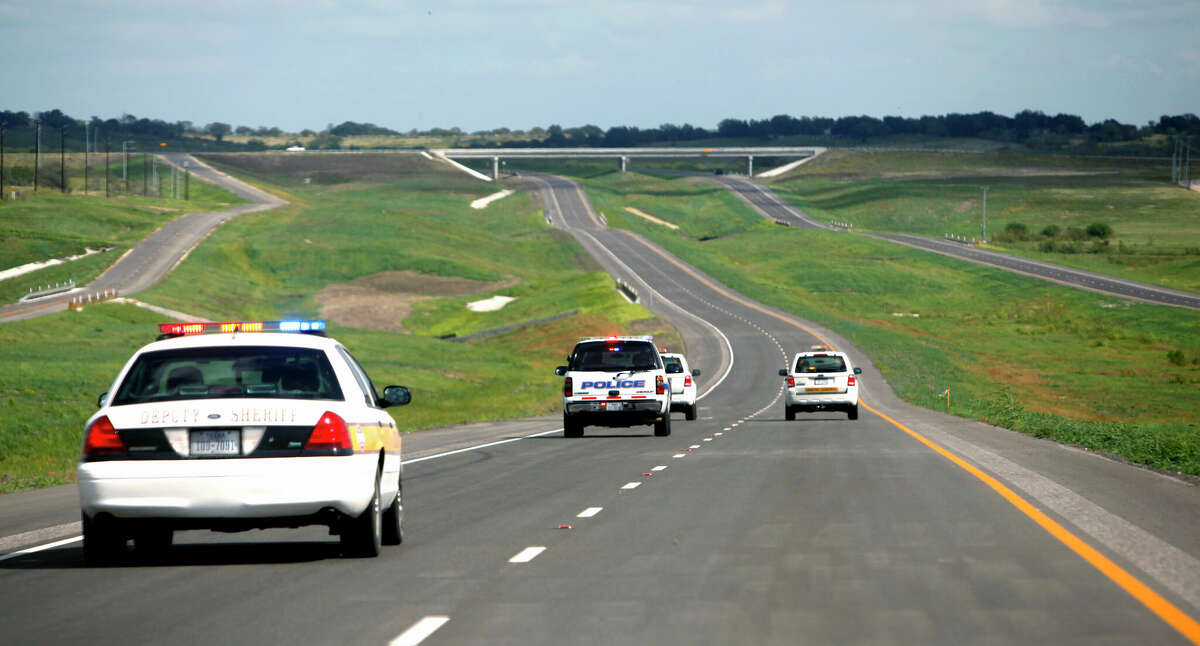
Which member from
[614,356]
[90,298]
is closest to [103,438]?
[614,356]

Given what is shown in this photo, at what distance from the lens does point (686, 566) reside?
11.4 metres

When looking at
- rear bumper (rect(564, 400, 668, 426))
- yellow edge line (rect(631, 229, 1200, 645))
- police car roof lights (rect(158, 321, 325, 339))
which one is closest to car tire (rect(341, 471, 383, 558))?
police car roof lights (rect(158, 321, 325, 339))

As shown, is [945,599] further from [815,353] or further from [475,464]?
[815,353]

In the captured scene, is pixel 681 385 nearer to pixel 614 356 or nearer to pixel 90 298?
pixel 614 356

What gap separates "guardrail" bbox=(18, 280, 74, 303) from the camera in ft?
291

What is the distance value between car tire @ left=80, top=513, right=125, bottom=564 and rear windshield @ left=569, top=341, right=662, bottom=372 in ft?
69.1

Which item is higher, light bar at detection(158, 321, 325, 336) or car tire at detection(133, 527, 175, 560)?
light bar at detection(158, 321, 325, 336)

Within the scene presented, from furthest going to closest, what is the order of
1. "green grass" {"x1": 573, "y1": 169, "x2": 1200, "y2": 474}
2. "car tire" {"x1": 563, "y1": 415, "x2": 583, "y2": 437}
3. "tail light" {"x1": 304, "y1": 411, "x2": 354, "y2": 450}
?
"green grass" {"x1": 573, "y1": 169, "x2": 1200, "y2": 474} → "car tire" {"x1": 563, "y1": 415, "x2": 583, "y2": 437} → "tail light" {"x1": 304, "y1": 411, "x2": 354, "y2": 450}

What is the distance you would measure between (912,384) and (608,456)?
47708 mm

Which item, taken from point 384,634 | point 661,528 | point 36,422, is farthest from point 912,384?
point 384,634

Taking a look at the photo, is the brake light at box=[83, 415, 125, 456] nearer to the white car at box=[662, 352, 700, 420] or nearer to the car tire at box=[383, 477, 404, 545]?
the car tire at box=[383, 477, 404, 545]

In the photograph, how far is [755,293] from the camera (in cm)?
12281

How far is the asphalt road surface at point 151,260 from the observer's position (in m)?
83.4

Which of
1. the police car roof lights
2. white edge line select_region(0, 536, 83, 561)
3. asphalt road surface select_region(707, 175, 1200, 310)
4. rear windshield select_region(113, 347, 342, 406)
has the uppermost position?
the police car roof lights
